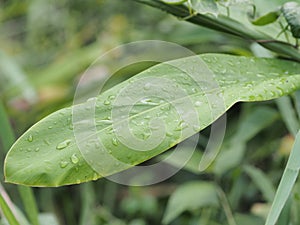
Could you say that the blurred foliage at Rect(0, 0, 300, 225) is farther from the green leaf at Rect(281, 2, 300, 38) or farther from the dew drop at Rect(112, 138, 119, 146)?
the dew drop at Rect(112, 138, 119, 146)

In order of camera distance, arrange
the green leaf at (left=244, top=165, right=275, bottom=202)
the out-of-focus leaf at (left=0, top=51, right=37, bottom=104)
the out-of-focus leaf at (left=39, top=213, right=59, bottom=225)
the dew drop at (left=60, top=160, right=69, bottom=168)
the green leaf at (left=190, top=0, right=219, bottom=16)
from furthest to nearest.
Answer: the out-of-focus leaf at (left=0, top=51, right=37, bottom=104) → the green leaf at (left=244, top=165, right=275, bottom=202) → the out-of-focus leaf at (left=39, top=213, right=59, bottom=225) → the green leaf at (left=190, top=0, right=219, bottom=16) → the dew drop at (left=60, top=160, right=69, bottom=168)

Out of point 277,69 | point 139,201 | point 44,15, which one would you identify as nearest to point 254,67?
point 277,69

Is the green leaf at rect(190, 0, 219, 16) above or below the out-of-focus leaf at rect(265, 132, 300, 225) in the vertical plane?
above

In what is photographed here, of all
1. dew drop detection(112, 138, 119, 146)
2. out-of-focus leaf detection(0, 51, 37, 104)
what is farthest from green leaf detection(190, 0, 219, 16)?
out-of-focus leaf detection(0, 51, 37, 104)

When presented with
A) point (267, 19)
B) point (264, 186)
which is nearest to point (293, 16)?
point (267, 19)

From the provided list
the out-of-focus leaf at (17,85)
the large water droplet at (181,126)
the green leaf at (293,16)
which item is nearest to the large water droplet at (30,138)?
the large water droplet at (181,126)

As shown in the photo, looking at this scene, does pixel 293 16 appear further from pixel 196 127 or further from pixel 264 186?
pixel 264 186

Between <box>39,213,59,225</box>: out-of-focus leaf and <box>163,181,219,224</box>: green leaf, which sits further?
<box>163,181,219,224</box>: green leaf

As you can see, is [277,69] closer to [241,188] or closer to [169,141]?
[169,141]
